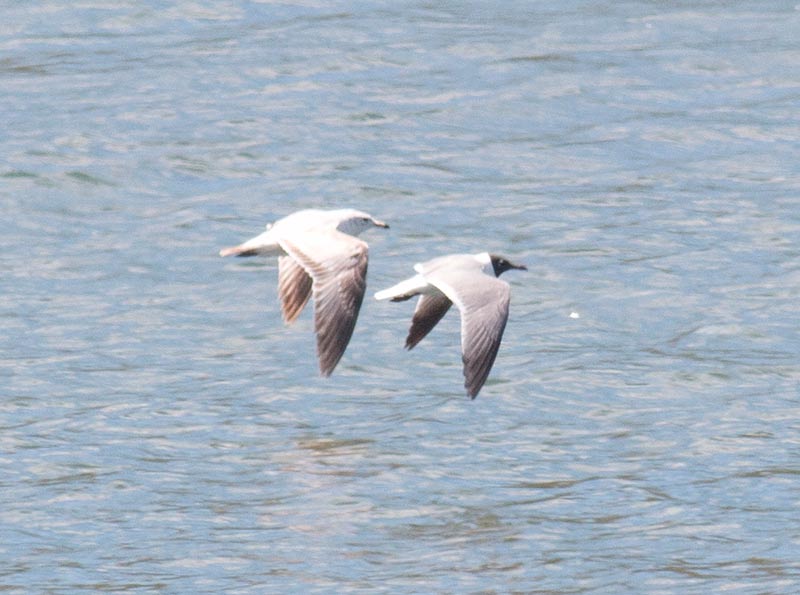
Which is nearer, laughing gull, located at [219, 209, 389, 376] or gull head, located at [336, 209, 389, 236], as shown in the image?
laughing gull, located at [219, 209, 389, 376]

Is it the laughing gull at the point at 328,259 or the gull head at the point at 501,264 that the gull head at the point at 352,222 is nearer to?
the laughing gull at the point at 328,259

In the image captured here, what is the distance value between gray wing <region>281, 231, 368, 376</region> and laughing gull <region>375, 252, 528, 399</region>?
0.48 ft

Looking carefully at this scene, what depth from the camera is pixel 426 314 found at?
38.1 feet

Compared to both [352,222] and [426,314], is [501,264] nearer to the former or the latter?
[426,314]

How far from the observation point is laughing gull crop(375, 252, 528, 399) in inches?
406

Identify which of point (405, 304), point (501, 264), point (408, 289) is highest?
point (408, 289)

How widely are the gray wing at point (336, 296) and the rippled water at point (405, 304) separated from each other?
2.64 feet

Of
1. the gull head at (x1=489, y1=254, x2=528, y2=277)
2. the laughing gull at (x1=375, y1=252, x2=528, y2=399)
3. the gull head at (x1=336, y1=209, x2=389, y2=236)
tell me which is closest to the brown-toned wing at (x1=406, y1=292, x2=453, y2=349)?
the laughing gull at (x1=375, y1=252, x2=528, y2=399)

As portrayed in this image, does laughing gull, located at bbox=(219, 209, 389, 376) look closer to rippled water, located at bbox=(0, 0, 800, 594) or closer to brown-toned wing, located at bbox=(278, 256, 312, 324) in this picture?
brown-toned wing, located at bbox=(278, 256, 312, 324)

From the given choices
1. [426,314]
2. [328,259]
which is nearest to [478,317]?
[328,259]

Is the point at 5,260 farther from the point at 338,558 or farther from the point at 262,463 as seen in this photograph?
the point at 338,558

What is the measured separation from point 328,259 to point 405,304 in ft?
12.6

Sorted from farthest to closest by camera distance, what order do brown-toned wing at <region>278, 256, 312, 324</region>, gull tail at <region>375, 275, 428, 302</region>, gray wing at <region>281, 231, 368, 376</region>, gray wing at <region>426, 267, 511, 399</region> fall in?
brown-toned wing at <region>278, 256, 312, 324</region>
gull tail at <region>375, 275, 428, 302</region>
gray wing at <region>281, 231, 368, 376</region>
gray wing at <region>426, 267, 511, 399</region>

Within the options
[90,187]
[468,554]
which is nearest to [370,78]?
[90,187]
